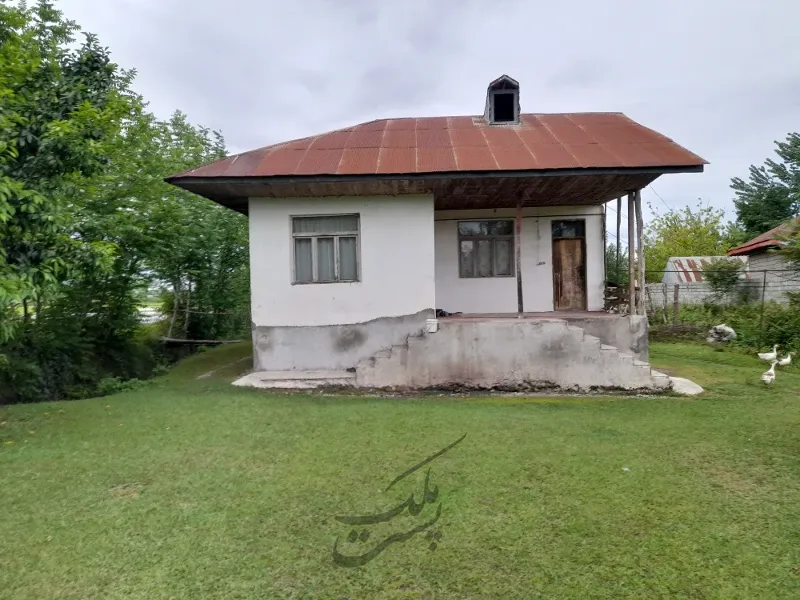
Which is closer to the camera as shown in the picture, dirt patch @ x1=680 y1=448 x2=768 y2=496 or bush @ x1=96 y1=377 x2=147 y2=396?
dirt patch @ x1=680 y1=448 x2=768 y2=496

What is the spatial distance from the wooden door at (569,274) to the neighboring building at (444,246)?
0.10 feet

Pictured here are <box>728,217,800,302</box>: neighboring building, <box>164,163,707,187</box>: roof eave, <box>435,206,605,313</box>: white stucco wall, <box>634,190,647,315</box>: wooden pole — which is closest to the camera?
<box>164,163,707,187</box>: roof eave

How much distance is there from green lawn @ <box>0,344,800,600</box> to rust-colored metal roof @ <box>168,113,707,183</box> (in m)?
3.88

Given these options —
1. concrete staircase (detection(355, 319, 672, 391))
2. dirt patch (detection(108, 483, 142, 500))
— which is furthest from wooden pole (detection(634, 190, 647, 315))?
dirt patch (detection(108, 483, 142, 500))

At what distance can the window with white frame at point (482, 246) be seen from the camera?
1116 cm

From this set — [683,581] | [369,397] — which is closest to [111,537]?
[683,581]

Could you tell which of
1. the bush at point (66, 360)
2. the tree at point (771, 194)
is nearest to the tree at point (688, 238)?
the tree at point (771, 194)

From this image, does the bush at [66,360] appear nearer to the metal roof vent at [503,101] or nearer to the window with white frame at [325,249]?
the window with white frame at [325,249]

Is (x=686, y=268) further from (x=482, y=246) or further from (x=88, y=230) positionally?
(x=88, y=230)

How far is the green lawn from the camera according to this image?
114 inches

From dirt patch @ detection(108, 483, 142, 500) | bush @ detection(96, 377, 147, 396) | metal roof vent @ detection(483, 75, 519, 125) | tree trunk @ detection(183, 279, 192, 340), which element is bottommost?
dirt patch @ detection(108, 483, 142, 500)

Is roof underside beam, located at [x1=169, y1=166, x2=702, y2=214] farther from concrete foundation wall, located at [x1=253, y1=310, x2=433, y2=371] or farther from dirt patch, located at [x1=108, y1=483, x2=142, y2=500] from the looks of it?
dirt patch, located at [x1=108, y1=483, x2=142, y2=500]

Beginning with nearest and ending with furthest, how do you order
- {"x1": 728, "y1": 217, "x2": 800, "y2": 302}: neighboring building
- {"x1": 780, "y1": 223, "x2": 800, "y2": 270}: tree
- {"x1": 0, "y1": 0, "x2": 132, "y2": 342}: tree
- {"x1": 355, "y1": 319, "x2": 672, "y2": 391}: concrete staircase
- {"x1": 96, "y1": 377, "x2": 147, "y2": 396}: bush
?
1. {"x1": 0, "y1": 0, "x2": 132, "y2": 342}: tree
2. {"x1": 355, "y1": 319, "x2": 672, "y2": 391}: concrete staircase
3. {"x1": 96, "y1": 377, "x2": 147, "y2": 396}: bush
4. {"x1": 780, "y1": 223, "x2": 800, "y2": 270}: tree
5. {"x1": 728, "y1": 217, "x2": 800, "y2": 302}: neighboring building

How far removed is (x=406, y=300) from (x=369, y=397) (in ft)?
6.73
